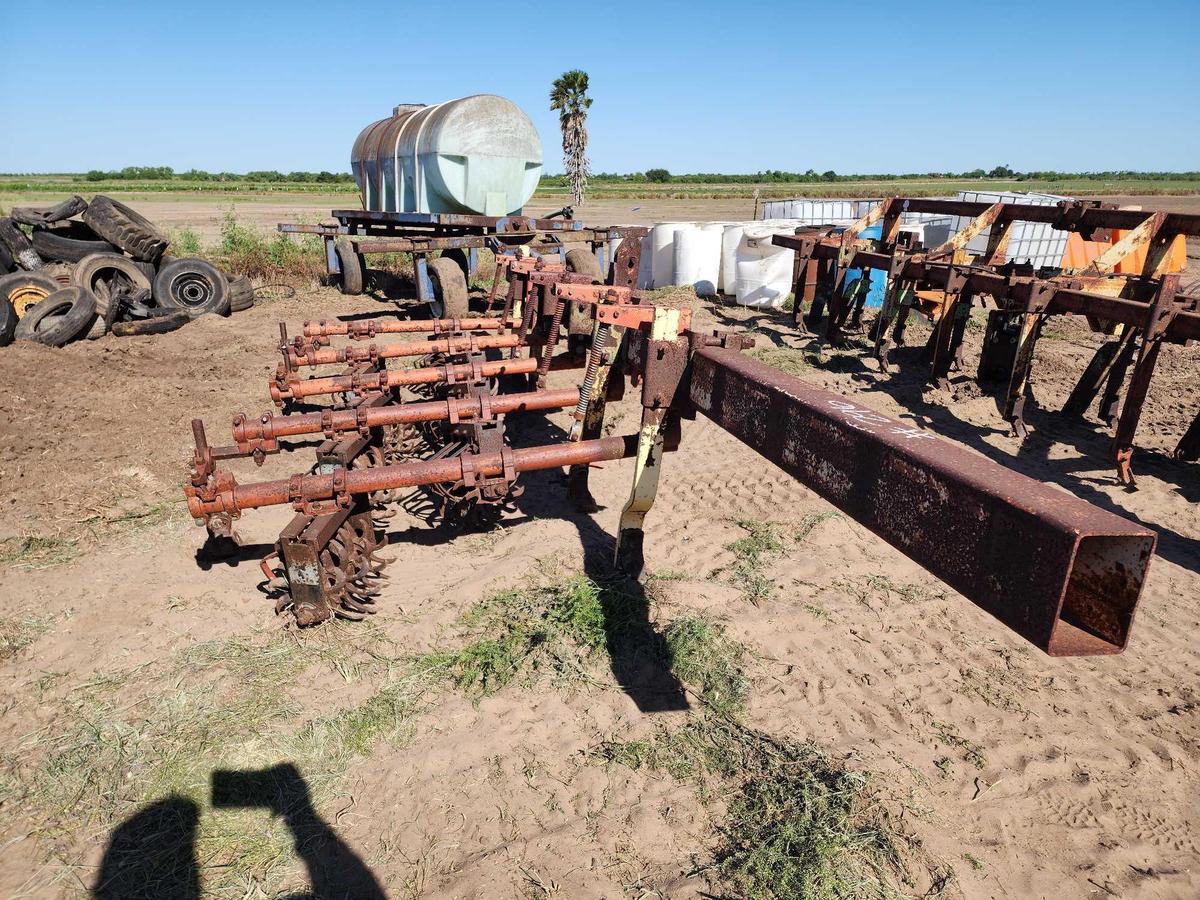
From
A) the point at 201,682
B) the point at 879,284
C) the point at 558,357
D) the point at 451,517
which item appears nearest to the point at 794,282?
the point at 879,284

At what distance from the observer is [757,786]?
261cm

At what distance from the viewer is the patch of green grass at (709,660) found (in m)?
3.10

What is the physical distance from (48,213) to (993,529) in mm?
13890

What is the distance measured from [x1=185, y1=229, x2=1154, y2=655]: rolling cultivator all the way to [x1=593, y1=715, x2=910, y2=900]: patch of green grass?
1129mm

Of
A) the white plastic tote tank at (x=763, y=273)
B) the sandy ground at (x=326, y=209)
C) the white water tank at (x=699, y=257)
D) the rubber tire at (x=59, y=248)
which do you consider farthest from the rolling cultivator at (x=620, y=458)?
the sandy ground at (x=326, y=209)

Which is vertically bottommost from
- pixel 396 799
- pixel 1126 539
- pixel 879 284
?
pixel 396 799

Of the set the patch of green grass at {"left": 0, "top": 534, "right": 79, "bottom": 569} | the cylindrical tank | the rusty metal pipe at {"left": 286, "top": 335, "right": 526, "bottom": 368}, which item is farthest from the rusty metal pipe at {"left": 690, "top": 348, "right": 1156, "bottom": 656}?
the cylindrical tank

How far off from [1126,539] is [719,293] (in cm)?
1298

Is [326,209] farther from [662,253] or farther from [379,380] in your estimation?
[379,380]

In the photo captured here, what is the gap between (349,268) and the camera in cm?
1186

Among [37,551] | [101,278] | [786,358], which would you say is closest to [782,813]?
[37,551]

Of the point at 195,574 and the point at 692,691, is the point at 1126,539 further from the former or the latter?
the point at 195,574

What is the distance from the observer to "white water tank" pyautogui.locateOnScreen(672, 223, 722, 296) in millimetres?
13078

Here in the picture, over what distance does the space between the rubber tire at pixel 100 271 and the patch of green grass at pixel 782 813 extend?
10079 mm
